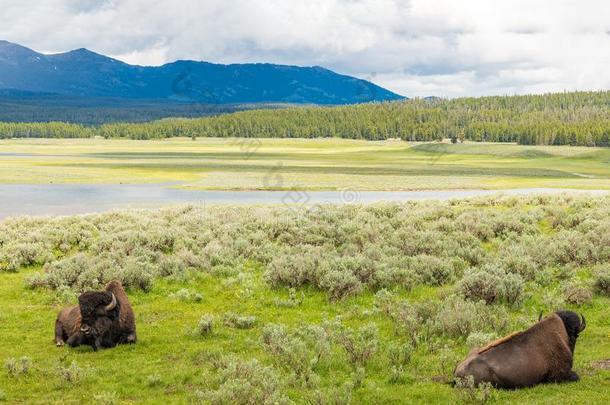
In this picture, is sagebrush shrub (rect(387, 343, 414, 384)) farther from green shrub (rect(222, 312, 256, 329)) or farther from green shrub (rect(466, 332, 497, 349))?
green shrub (rect(222, 312, 256, 329))

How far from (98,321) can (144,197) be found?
4008cm

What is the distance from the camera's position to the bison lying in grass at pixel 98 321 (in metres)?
11.4

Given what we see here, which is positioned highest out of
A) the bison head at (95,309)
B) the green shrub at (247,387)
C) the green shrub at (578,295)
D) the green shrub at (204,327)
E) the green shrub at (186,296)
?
the bison head at (95,309)

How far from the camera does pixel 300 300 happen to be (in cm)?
1541

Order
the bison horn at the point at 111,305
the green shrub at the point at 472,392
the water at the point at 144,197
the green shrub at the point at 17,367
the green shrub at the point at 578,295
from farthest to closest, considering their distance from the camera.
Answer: the water at the point at 144,197
the green shrub at the point at 578,295
the bison horn at the point at 111,305
the green shrub at the point at 17,367
the green shrub at the point at 472,392

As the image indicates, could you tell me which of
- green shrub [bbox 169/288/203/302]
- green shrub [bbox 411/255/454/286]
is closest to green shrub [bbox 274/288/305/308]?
green shrub [bbox 169/288/203/302]

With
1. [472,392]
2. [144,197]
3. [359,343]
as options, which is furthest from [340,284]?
[144,197]

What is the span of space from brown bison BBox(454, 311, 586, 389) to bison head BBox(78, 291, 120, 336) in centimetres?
611

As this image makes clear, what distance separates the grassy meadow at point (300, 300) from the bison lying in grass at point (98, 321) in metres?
0.28

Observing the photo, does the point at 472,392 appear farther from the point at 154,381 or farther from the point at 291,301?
the point at 291,301

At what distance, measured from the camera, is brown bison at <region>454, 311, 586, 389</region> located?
9.42 metres

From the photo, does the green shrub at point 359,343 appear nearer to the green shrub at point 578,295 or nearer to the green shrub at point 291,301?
the green shrub at point 291,301

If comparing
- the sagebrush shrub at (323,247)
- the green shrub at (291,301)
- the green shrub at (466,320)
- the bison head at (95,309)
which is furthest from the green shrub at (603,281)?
the bison head at (95,309)

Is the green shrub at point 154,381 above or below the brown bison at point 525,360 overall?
below
